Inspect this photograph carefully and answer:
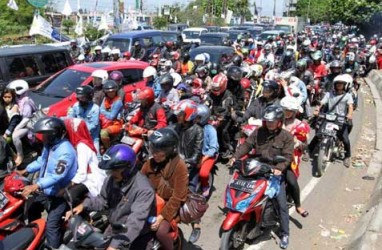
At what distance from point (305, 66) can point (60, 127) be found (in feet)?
29.2

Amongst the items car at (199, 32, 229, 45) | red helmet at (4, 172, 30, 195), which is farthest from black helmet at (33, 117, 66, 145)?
car at (199, 32, 229, 45)

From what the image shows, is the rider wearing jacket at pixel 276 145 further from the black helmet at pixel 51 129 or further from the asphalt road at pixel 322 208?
the black helmet at pixel 51 129

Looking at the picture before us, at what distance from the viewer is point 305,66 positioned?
38.8 ft

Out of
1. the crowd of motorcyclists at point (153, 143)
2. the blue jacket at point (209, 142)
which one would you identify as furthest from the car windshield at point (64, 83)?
the blue jacket at point (209, 142)

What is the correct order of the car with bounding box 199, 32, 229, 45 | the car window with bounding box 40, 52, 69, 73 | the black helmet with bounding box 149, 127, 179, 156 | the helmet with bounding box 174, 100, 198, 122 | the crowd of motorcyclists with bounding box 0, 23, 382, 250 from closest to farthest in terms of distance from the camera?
the crowd of motorcyclists with bounding box 0, 23, 382, 250 < the black helmet with bounding box 149, 127, 179, 156 < the helmet with bounding box 174, 100, 198, 122 < the car window with bounding box 40, 52, 69, 73 < the car with bounding box 199, 32, 229, 45

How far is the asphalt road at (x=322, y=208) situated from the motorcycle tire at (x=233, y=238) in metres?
0.32

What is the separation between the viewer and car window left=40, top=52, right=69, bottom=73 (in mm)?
10758

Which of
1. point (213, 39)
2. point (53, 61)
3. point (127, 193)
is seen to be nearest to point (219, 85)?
point (127, 193)

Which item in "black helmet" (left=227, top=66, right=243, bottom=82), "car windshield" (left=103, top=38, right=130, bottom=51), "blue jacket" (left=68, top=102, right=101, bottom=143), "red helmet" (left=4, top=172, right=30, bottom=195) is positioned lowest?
"red helmet" (left=4, top=172, right=30, bottom=195)

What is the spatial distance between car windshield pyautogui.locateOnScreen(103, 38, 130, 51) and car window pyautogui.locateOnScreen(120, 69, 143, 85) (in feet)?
21.3

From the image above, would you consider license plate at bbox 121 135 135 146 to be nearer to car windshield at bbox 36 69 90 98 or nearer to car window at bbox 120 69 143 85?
car windshield at bbox 36 69 90 98

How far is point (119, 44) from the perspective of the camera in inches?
666

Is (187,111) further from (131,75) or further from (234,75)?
(131,75)

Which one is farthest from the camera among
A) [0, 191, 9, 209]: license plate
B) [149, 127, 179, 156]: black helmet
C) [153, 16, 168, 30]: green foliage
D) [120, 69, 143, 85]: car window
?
[153, 16, 168, 30]: green foliage
